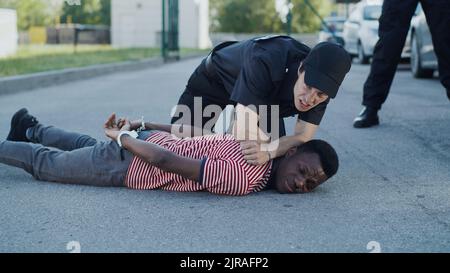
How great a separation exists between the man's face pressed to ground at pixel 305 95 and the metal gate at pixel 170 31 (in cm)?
1429

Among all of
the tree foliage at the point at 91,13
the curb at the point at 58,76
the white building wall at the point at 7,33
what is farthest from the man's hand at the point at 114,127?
the tree foliage at the point at 91,13

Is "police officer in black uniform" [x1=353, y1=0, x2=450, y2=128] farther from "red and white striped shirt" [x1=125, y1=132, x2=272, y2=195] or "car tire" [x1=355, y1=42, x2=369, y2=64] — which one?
"car tire" [x1=355, y1=42, x2=369, y2=64]

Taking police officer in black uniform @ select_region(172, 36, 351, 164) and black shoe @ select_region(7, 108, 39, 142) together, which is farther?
black shoe @ select_region(7, 108, 39, 142)

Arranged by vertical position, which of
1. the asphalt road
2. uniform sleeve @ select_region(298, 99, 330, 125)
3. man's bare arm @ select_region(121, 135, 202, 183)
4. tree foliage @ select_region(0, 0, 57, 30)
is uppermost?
tree foliage @ select_region(0, 0, 57, 30)

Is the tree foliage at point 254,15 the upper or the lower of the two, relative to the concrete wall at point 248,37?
upper

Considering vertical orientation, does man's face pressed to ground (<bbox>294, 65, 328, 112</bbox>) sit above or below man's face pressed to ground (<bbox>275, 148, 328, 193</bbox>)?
above

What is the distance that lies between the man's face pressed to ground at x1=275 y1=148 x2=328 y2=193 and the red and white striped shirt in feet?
0.29

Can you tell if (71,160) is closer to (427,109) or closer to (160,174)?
(160,174)

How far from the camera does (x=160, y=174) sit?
354 cm

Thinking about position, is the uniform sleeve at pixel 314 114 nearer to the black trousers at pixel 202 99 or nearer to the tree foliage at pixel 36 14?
the black trousers at pixel 202 99

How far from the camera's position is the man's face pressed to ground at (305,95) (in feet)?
10.5

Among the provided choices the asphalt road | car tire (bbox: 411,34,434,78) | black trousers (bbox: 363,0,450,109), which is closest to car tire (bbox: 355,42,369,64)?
car tire (bbox: 411,34,434,78)

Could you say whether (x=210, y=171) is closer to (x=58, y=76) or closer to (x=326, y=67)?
(x=326, y=67)

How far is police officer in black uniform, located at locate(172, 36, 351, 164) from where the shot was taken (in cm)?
317
